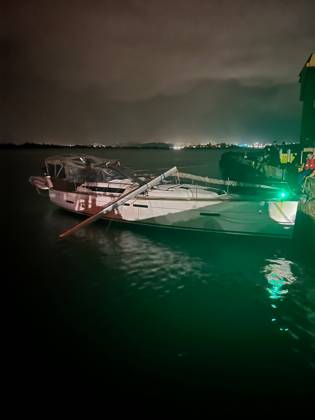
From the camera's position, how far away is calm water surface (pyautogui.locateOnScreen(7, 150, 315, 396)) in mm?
7383

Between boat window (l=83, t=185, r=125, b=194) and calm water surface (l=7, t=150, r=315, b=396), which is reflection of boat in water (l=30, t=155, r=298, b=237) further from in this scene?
calm water surface (l=7, t=150, r=315, b=396)

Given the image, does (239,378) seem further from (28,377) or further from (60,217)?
(60,217)

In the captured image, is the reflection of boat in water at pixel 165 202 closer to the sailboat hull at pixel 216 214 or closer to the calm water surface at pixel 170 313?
the sailboat hull at pixel 216 214

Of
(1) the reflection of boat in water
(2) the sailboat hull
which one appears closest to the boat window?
(1) the reflection of boat in water

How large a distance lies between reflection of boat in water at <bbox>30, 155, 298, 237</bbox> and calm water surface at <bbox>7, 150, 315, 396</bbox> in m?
1.05

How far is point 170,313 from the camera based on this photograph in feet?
32.7

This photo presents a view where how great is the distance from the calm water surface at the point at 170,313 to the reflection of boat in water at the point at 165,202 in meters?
1.05

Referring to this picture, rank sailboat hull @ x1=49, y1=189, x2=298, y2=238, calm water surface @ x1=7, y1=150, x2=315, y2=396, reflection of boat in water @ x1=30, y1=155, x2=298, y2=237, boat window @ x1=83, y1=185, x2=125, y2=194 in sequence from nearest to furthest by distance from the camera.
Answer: calm water surface @ x1=7, y1=150, x2=315, y2=396 → sailboat hull @ x1=49, y1=189, x2=298, y2=238 → reflection of boat in water @ x1=30, y1=155, x2=298, y2=237 → boat window @ x1=83, y1=185, x2=125, y2=194

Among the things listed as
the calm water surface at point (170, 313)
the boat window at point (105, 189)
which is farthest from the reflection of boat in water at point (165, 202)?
the calm water surface at point (170, 313)

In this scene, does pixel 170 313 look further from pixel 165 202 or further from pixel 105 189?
pixel 105 189

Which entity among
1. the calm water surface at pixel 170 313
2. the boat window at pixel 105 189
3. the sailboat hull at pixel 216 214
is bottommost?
the calm water surface at pixel 170 313

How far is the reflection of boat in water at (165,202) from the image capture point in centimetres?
1625

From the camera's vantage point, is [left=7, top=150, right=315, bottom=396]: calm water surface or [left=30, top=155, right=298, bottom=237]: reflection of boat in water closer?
[left=7, top=150, right=315, bottom=396]: calm water surface

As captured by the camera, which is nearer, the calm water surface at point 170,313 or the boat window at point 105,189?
the calm water surface at point 170,313
